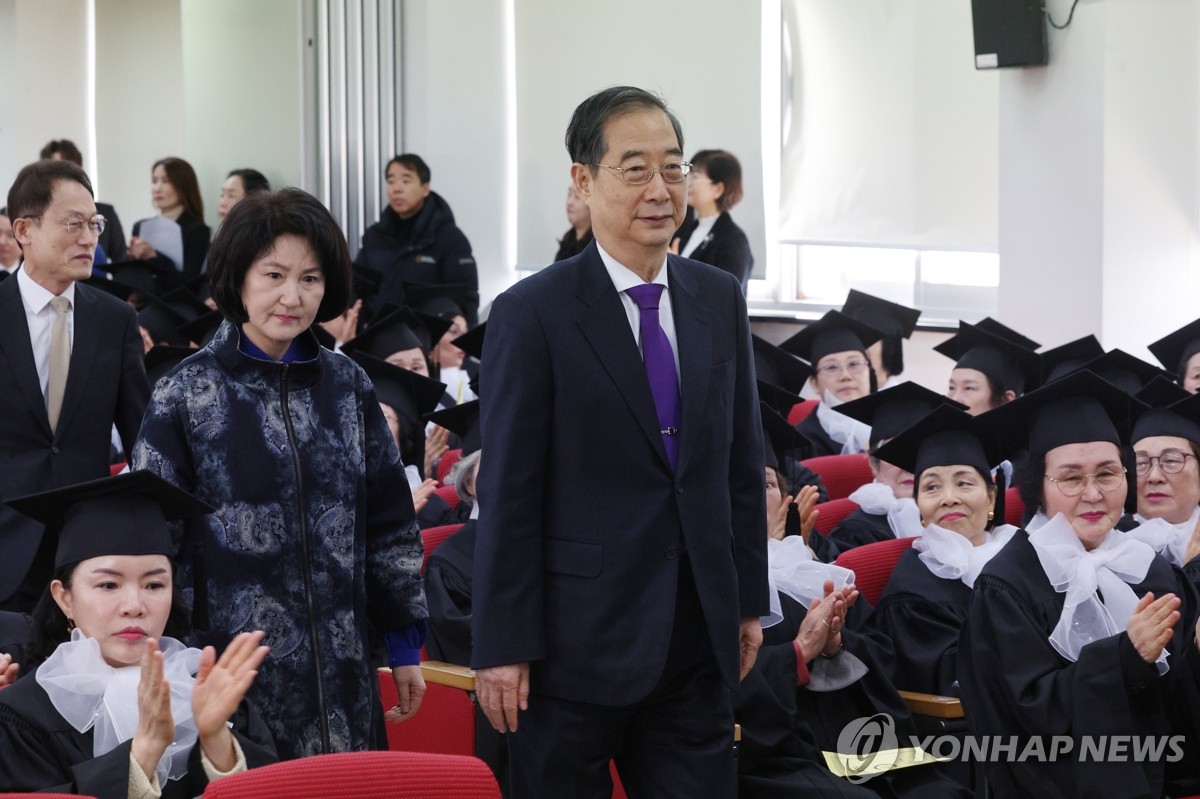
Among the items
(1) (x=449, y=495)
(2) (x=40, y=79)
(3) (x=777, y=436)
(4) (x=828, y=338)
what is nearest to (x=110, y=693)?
(3) (x=777, y=436)

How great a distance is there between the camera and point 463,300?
425 inches

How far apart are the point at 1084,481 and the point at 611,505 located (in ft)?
6.69

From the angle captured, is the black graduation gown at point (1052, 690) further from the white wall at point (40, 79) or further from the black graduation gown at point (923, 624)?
the white wall at point (40, 79)

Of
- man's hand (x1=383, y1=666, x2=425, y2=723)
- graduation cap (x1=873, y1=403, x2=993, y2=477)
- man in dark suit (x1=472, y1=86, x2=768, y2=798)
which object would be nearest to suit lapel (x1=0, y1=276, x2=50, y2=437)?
man's hand (x1=383, y1=666, x2=425, y2=723)

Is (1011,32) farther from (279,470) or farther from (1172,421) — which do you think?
(279,470)

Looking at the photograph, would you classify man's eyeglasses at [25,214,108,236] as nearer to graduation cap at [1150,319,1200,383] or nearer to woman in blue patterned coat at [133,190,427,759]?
woman in blue patterned coat at [133,190,427,759]

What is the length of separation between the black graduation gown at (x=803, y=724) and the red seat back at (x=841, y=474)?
225 cm

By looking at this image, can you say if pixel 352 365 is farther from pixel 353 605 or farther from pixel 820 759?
pixel 820 759

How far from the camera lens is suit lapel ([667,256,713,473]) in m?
2.87

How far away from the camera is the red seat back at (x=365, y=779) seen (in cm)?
257

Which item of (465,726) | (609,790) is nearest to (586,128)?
(609,790)

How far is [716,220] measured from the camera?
9422 millimetres

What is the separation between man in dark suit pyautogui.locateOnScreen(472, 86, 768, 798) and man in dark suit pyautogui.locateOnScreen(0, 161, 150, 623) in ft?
7.01

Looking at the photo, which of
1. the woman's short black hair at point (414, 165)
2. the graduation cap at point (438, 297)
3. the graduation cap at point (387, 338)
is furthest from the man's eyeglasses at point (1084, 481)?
the woman's short black hair at point (414, 165)
